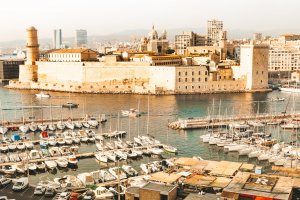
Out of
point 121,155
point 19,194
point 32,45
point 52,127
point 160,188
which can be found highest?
point 32,45

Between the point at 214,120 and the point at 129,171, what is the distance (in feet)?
24.4

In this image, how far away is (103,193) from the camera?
9.43m

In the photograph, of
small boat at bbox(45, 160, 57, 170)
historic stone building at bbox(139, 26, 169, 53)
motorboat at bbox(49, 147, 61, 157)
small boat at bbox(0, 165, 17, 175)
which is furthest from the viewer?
historic stone building at bbox(139, 26, 169, 53)

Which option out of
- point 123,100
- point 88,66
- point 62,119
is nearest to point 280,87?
point 123,100

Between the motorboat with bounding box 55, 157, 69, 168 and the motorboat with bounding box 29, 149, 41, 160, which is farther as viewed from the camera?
the motorboat with bounding box 29, 149, 41, 160

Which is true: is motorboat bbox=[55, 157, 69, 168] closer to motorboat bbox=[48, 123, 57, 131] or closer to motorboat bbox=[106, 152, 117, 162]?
motorboat bbox=[106, 152, 117, 162]

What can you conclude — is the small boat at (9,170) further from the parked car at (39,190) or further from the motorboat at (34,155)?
the parked car at (39,190)

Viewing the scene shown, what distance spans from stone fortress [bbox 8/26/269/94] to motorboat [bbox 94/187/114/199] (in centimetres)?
1982

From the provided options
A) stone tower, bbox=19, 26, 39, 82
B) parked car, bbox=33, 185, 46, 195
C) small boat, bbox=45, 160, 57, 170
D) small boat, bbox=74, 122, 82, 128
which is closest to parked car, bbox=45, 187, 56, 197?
parked car, bbox=33, 185, 46, 195

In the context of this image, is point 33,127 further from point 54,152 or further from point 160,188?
point 160,188

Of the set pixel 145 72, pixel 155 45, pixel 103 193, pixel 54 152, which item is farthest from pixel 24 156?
pixel 155 45

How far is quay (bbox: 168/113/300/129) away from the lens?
57.9 ft

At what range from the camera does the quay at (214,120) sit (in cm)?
1764

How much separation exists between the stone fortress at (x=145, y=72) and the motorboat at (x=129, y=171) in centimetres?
1765
